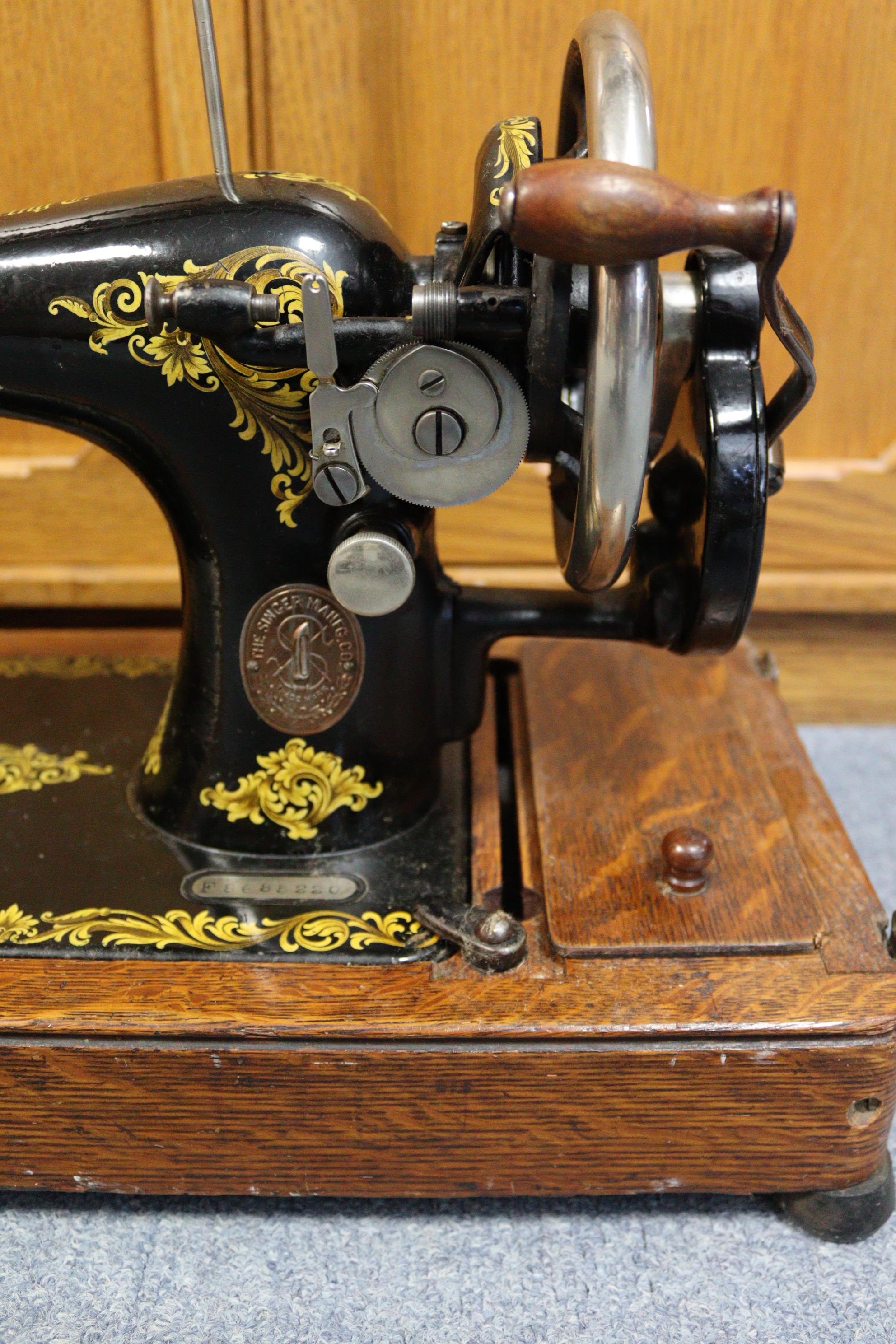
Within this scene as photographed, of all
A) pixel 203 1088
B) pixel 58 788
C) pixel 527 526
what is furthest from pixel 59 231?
pixel 527 526

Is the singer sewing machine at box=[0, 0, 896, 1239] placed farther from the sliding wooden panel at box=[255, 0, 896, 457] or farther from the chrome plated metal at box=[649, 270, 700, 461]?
the sliding wooden panel at box=[255, 0, 896, 457]

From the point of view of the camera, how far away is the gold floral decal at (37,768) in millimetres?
962

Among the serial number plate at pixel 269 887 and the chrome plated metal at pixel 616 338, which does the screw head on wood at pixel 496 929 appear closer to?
the serial number plate at pixel 269 887

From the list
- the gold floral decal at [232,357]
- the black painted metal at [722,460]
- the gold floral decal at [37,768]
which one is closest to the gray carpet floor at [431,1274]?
the gold floral decal at [37,768]

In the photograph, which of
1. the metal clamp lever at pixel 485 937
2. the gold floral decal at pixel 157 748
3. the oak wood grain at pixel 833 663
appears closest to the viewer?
the metal clamp lever at pixel 485 937

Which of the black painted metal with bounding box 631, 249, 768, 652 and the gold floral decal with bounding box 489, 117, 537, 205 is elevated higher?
the gold floral decal with bounding box 489, 117, 537, 205

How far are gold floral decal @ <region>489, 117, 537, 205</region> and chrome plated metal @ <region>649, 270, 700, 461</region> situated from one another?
0.11 meters

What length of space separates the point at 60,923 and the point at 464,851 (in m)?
0.30

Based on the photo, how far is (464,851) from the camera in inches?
35.3

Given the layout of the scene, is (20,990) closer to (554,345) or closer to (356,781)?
(356,781)

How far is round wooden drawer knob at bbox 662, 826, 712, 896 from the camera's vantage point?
0.82 meters

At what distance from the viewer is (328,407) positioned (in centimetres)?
71

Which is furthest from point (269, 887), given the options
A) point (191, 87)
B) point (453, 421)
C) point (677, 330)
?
point (191, 87)

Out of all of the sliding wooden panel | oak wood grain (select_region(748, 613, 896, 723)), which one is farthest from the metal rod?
oak wood grain (select_region(748, 613, 896, 723))
